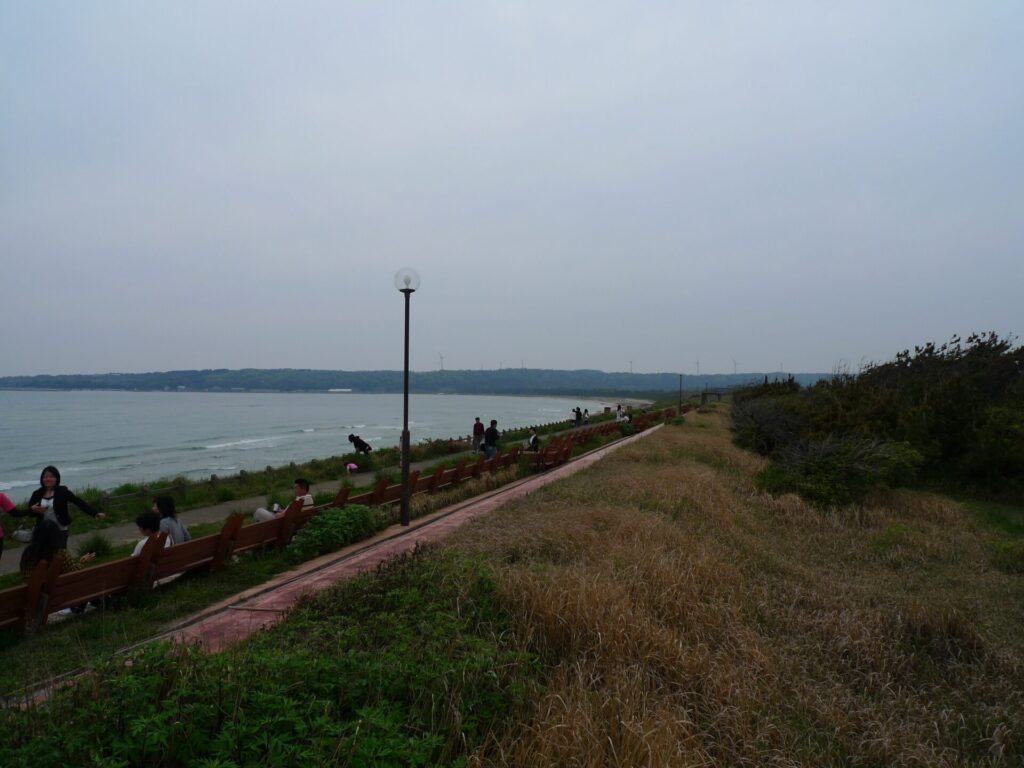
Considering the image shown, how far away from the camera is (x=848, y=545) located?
9.95 m

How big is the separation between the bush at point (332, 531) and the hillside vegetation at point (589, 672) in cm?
160

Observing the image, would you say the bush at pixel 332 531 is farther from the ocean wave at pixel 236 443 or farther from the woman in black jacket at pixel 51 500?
the ocean wave at pixel 236 443

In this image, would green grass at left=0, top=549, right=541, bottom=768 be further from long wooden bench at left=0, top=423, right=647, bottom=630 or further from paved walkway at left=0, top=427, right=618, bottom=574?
→ paved walkway at left=0, top=427, right=618, bottom=574

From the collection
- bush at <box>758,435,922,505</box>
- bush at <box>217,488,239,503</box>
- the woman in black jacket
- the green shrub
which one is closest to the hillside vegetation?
the green shrub

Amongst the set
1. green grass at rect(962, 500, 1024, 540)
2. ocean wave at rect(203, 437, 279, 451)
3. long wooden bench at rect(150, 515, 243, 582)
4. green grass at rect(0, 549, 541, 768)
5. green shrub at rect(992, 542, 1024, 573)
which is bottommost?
ocean wave at rect(203, 437, 279, 451)

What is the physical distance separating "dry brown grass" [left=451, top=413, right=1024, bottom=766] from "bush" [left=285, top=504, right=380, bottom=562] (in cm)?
155

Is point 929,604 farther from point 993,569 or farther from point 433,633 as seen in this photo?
point 433,633

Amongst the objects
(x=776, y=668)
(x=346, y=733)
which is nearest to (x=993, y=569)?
(x=776, y=668)

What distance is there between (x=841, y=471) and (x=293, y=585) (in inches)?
449

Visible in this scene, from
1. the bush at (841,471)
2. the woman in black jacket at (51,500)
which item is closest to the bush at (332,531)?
the woman in black jacket at (51,500)

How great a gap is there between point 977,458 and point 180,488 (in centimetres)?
1916

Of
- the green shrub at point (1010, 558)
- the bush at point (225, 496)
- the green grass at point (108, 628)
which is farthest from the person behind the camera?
the bush at point (225, 496)

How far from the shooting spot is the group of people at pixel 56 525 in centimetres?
657

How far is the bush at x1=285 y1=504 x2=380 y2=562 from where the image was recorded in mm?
7852
